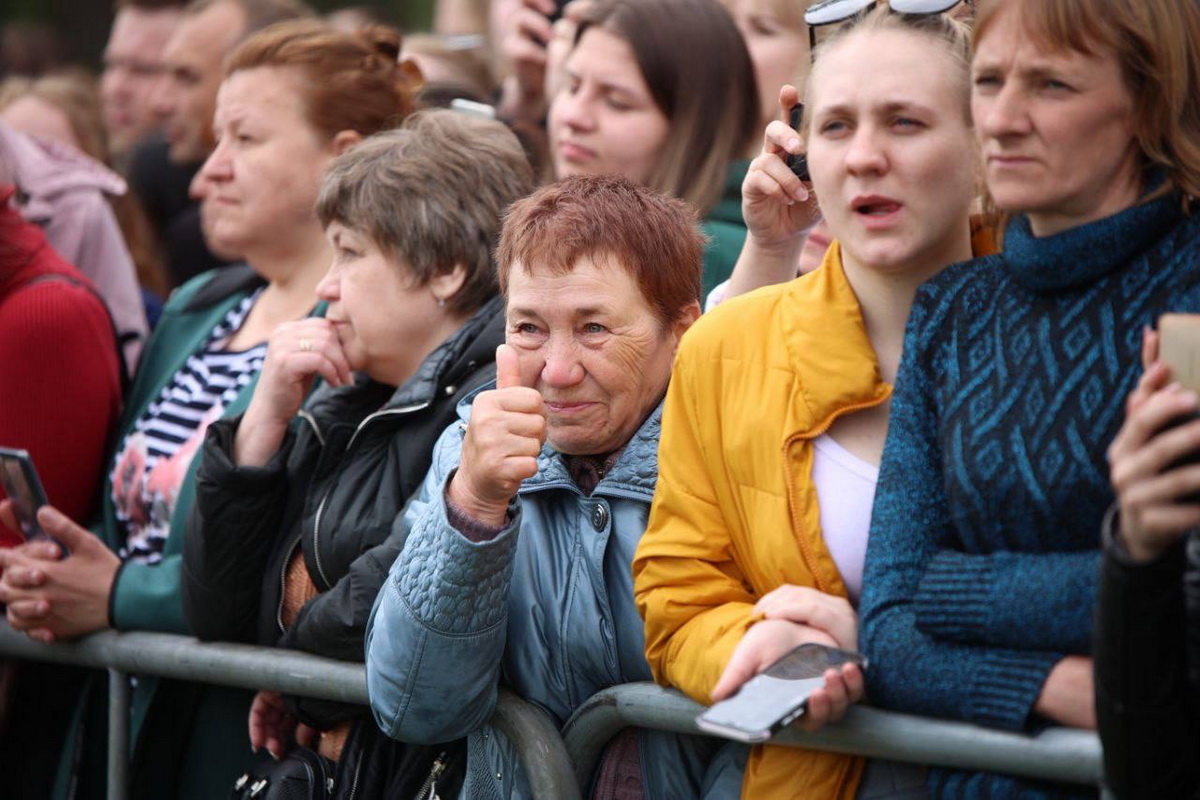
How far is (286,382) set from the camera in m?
3.51

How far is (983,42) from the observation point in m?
2.30

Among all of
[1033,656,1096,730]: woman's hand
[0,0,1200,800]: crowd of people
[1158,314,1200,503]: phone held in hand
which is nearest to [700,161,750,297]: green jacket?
[0,0,1200,800]: crowd of people

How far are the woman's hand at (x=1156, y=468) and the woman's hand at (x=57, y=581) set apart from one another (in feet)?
8.15

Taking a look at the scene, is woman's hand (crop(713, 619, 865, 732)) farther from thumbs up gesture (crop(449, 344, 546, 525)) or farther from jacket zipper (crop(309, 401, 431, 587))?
jacket zipper (crop(309, 401, 431, 587))

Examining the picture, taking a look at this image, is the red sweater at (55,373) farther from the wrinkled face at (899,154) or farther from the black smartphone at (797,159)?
the wrinkled face at (899,154)

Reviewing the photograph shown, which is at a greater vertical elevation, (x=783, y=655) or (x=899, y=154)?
(x=899, y=154)

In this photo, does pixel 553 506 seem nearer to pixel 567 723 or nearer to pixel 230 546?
pixel 567 723

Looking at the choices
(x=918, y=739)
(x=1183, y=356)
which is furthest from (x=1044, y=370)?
(x=918, y=739)

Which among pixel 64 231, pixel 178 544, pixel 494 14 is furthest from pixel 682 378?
pixel 494 14

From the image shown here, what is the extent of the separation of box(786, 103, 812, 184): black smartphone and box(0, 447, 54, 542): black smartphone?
180cm

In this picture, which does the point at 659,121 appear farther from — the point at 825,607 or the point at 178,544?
the point at 825,607

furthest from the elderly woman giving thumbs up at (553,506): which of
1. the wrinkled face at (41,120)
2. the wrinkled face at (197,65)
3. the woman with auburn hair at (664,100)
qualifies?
the wrinkled face at (41,120)

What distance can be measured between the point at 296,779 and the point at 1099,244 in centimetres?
183

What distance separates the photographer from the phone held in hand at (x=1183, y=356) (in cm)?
194
